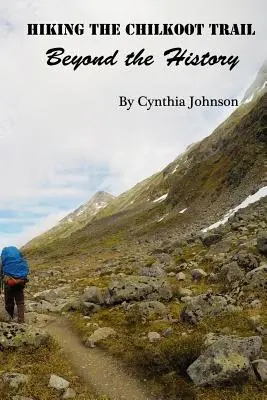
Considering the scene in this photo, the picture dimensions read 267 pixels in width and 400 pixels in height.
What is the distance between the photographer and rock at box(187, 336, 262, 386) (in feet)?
37.2

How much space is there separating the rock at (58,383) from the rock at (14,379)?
73cm

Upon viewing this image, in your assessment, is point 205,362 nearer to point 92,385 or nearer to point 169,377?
point 169,377

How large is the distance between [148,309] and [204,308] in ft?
9.07

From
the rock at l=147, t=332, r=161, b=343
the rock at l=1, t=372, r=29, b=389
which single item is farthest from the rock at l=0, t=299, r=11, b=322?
the rock at l=147, t=332, r=161, b=343

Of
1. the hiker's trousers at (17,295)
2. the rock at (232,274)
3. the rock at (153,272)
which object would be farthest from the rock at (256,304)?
the rock at (153,272)

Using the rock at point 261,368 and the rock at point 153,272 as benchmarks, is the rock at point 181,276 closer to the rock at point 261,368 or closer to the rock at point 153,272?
the rock at point 153,272

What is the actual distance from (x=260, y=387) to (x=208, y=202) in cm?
7659

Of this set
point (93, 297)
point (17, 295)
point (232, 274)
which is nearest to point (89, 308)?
point (93, 297)

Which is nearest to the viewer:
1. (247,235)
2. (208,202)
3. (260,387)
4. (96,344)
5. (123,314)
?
(260,387)

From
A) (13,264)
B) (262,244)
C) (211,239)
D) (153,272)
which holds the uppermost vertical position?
(211,239)

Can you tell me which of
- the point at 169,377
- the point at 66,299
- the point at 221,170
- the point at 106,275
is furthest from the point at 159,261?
the point at 221,170

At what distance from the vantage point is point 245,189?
234ft

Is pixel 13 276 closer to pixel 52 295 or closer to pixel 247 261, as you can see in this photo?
pixel 52 295

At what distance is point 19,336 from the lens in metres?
15.0
